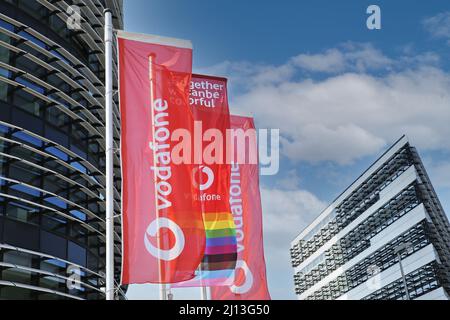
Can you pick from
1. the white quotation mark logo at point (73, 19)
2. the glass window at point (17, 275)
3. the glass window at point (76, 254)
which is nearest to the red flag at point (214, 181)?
the glass window at point (17, 275)

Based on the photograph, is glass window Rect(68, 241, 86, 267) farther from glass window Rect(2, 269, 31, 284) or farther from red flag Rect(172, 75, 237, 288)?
red flag Rect(172, 75, 237, 288)

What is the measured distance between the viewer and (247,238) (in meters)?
23.0

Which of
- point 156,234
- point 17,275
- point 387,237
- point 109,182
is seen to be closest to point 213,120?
point 109,182

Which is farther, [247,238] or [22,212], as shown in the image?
[22,212]

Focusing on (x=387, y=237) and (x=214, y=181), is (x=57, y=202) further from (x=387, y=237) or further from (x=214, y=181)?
(x=387, y=237)

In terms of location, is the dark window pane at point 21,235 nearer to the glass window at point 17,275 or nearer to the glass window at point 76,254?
the glass window at point 17,275

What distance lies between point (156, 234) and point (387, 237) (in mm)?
70452

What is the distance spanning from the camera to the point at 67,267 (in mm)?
26672

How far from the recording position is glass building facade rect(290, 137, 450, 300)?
75125 mm

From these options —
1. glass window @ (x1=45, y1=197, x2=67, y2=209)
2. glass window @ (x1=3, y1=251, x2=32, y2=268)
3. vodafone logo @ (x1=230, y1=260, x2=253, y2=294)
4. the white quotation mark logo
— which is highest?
the white quotation mark logo

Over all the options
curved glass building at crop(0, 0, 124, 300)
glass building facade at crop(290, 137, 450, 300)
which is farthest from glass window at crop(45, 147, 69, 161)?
glass building facade at crop(290, 137, 450, 300)

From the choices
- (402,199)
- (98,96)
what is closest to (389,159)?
(402,199)

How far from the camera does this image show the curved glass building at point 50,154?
80.8 feet

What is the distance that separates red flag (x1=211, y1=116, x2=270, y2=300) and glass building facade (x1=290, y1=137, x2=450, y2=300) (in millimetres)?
45247
